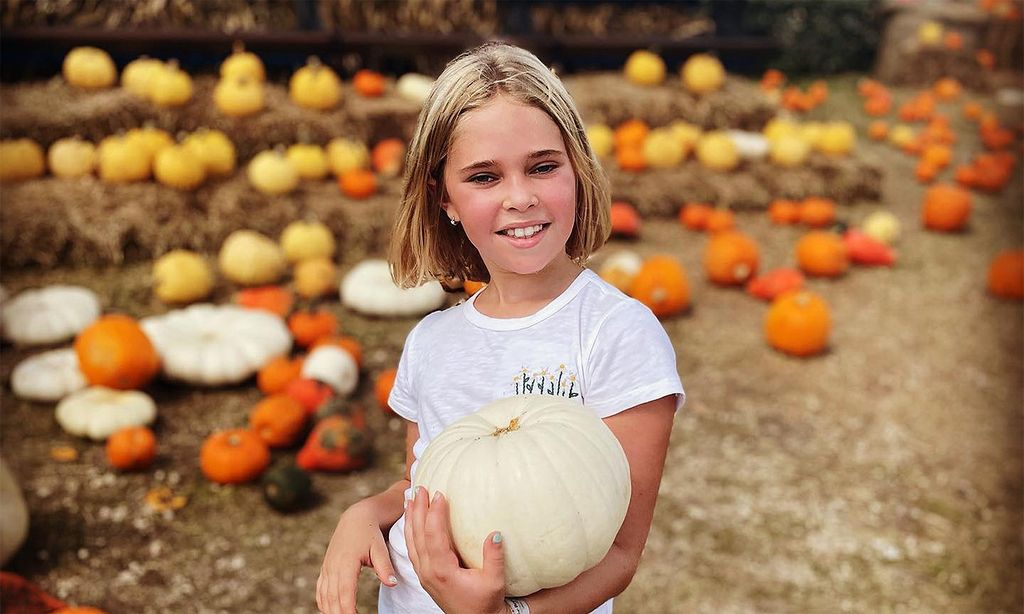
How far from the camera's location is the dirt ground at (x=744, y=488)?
3693mm

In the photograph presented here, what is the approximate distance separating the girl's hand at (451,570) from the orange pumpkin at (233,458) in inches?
121

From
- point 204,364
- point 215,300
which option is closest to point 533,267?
point 204,364

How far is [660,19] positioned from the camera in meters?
11.7

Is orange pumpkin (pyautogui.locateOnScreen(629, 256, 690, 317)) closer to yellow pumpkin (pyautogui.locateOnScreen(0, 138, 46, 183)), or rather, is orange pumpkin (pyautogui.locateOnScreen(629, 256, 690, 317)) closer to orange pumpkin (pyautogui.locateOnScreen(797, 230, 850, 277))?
orange pumpkin (pyautogui.locateOnScreen(797, 230, 850, 277))

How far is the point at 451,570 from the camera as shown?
4.72 ft

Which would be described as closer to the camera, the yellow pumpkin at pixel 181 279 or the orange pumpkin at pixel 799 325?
the orange pumpkin at pixel 799 325

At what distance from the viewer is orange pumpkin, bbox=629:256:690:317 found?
6.06 meters

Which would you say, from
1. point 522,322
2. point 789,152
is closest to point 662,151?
point 789,152

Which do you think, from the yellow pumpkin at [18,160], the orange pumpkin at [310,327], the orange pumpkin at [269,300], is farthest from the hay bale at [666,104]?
the yellow pumpkin at [18,160]

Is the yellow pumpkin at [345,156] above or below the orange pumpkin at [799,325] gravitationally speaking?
above

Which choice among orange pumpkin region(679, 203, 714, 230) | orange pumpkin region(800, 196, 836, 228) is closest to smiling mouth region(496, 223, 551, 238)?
orange pumpkin region(679, 203, 714, 230)

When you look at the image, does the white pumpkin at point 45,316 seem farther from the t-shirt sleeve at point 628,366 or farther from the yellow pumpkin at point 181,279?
the t-shirt sleeve at point 628,366

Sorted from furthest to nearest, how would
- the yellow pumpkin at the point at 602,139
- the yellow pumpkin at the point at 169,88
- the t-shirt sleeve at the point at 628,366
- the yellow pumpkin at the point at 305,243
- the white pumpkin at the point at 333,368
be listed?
the yellow pumpkin at the point at 602,139 → the yellow pumpkin at the point at 169,88 → the yellow pumpkin at the point at 305,243 → the white pumpkin at the point at 333,368 → the t-shirt sleeve at the point at 628,366

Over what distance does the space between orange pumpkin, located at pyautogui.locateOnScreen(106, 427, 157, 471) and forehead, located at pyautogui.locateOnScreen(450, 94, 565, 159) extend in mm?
3314
